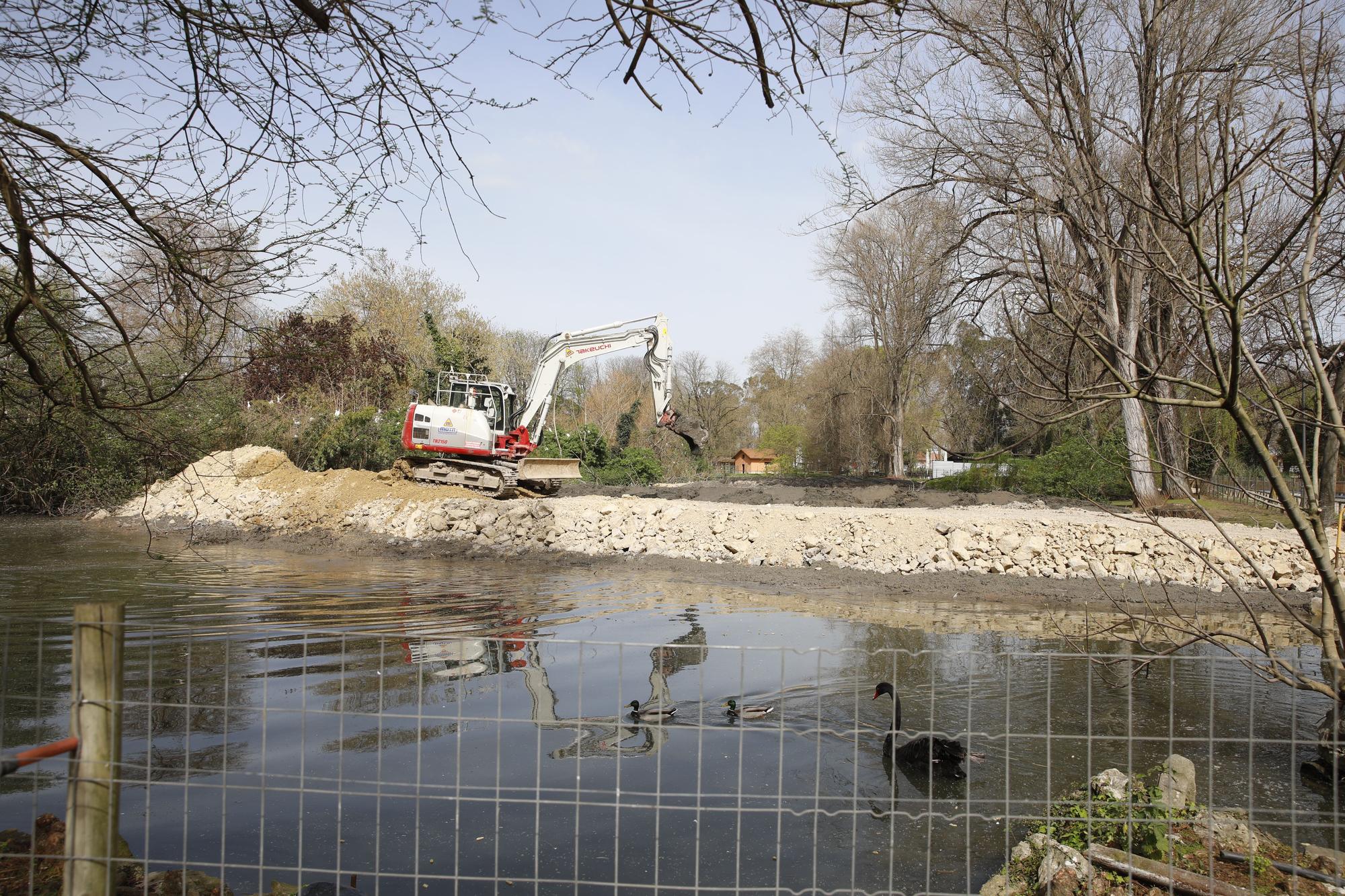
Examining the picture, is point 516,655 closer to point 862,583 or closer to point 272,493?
point 862,583

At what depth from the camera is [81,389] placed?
13.0 feet

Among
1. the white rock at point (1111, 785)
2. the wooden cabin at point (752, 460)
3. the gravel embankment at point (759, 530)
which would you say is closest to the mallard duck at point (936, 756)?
the white rock at point (1111, 785)

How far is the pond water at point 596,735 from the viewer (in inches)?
155

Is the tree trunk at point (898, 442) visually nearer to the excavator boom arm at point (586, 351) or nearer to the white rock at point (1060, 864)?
the excavator boom arm at point (586, 351)

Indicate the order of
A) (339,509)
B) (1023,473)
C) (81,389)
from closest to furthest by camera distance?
1. (81,389)
2. (339,509)
3. (1023,473)

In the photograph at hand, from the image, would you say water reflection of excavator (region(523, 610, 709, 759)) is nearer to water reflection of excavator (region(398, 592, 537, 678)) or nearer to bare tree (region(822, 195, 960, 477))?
water reflection of excavator (region(398, 592, 537, 678))

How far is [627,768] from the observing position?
222 inches

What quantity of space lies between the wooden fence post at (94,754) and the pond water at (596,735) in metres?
0.11

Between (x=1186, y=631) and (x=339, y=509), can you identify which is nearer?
(x=1186, y=631)

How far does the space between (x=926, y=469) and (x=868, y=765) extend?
41539 millimetres

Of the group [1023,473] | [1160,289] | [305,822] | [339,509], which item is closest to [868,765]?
[305,822]

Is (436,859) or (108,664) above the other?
(108,664)

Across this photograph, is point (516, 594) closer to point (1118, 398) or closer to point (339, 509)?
point (339, 509)

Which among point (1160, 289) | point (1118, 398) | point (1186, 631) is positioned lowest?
point (1186, 631)
